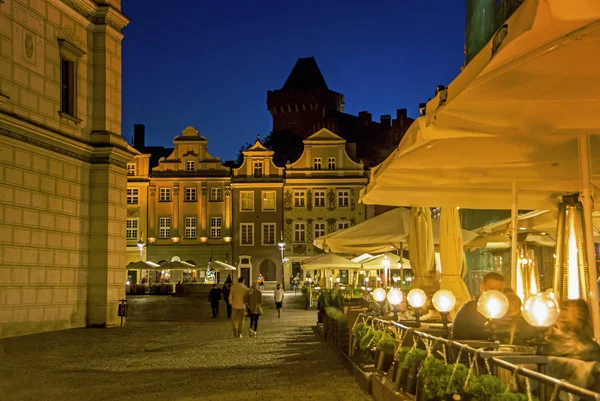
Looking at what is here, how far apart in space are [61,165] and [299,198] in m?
43.4

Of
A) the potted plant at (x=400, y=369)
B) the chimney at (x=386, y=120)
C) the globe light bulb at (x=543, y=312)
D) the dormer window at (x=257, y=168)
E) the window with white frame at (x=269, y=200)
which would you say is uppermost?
the chimney at (x=386, y=120)

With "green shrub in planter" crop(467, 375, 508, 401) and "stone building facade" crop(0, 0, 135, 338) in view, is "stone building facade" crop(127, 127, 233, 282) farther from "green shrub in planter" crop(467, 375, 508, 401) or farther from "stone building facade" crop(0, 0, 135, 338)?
"green shrub in planter" crop(467, 375, 508, 401)

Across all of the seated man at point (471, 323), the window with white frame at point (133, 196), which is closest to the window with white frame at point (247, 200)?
the window with white frame at point (133, 196)

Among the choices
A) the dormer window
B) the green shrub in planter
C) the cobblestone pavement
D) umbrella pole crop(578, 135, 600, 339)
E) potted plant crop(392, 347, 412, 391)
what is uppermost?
the dormer window

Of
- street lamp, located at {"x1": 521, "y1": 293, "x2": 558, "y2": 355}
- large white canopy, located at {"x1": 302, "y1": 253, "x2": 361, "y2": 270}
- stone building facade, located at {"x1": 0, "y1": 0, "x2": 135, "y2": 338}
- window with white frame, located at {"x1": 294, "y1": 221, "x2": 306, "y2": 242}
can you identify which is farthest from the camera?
window with white frame, located at {"x1": 294, "y1": 221, "x2": 306, "y2": 242}

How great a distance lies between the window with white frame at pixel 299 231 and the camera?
220 feet

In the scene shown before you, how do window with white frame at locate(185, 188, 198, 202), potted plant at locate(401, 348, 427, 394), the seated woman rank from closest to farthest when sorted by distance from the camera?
1. the seated woman
2. potted plant at locate(401, 348, 427, 394)
3. window with white frame at locate(185, 188, 198, 202)

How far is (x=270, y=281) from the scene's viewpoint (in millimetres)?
68562

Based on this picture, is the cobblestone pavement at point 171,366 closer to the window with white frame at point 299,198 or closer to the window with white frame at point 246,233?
the window with white frame at point 299,198

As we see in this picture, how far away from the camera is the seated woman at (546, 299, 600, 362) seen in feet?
18.8

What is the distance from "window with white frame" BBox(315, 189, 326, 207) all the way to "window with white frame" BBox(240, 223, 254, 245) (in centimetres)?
564

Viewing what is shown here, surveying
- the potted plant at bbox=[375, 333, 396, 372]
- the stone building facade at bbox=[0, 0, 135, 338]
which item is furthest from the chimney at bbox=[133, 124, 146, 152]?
the potted plant at bbox=[375, 333, 396, 372]

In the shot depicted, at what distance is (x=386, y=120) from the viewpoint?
3713 inches

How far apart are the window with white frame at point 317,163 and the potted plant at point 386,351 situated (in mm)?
55404
